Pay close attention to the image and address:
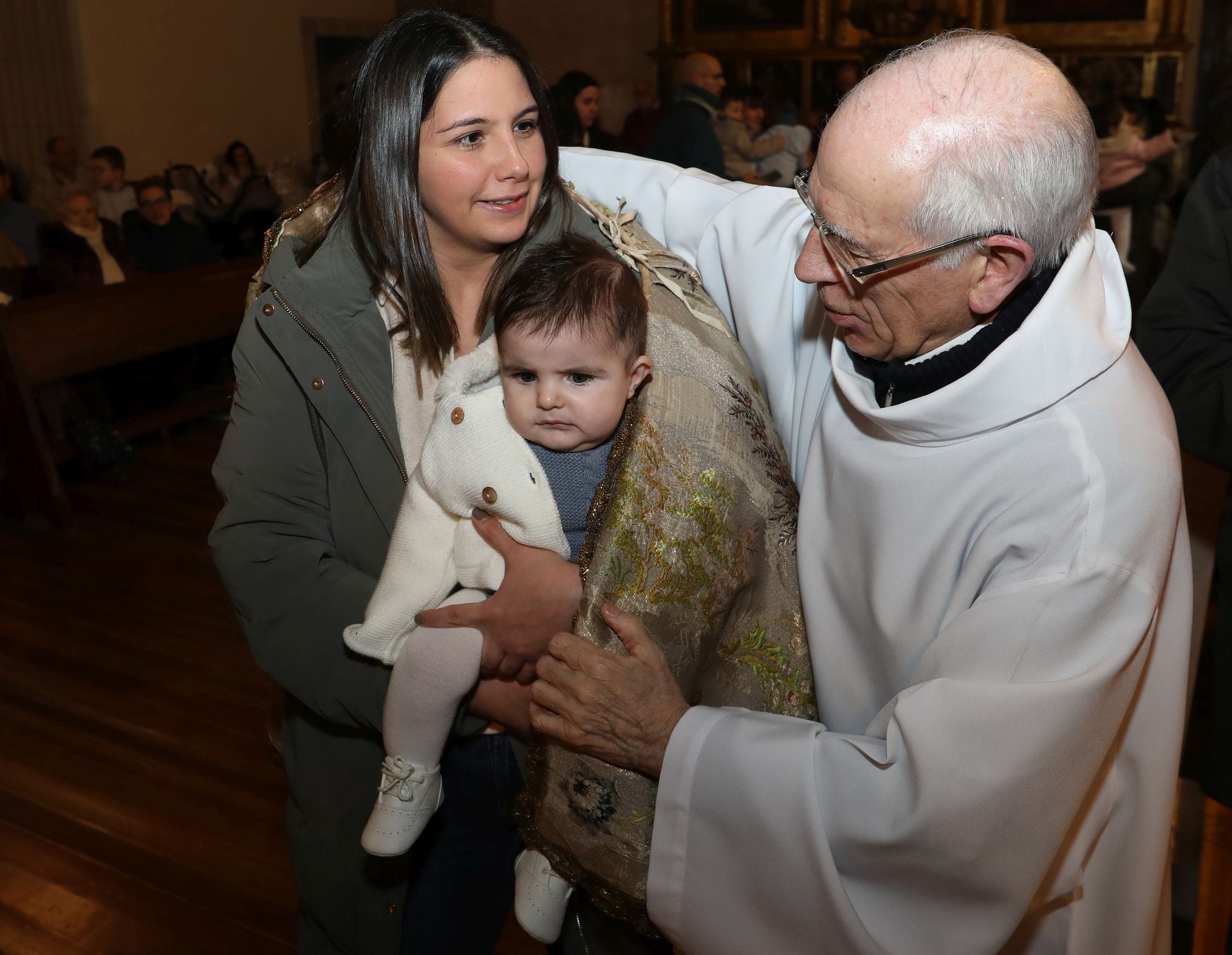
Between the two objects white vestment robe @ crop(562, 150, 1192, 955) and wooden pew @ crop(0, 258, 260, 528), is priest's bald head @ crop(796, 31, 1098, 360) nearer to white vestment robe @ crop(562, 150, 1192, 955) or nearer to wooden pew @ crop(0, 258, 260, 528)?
white vestment robe @ crop(562, 150, 1192, 955)

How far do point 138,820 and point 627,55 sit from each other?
11291 mm

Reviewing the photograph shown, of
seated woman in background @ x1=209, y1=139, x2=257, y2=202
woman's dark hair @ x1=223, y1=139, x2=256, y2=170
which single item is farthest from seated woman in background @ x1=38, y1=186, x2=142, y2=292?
woman's dark hair @ x1=223, y1=139, x2=256, y2=170

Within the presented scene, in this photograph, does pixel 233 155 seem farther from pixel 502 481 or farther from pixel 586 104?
pixel 502 481

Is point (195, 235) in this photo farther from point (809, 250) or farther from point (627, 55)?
point (627, 55)

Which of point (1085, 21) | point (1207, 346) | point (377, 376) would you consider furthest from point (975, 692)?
point (1085, 21)

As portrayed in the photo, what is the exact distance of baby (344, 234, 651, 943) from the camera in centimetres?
153

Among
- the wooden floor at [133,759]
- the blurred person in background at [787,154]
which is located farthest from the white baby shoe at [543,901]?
the blurred person in background at [787,154]

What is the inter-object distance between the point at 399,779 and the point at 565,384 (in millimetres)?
641

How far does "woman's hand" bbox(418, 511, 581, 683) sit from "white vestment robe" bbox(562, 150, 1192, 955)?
24 cm

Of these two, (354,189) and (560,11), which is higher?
(560,11)

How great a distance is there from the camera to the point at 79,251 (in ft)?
20.0

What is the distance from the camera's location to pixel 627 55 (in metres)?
12.6

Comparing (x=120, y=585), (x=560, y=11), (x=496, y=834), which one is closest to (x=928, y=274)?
(x=496, y=834)

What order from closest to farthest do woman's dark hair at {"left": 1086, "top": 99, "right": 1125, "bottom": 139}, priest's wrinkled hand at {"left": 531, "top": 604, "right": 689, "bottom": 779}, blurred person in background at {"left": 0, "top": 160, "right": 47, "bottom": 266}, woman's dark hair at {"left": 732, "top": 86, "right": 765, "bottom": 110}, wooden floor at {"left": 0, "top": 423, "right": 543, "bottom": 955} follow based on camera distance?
priest's wrinkled hand at {"left": 531, "top": 604, "right": 689, "bottom": 779}, wooden floor at {"left": 0, "top": 423, "right": 543, "bottom": 955}, blurred person in background at {"left": 0, "top": 160, "right": 47, "bottom": 266}, woman's dark hair at {"left": 1086, "top": 99, "right": 1125, "bottom": 139}, woman's dark hair at {"left": 732, "top": 86, "right": 765, "bottom": 110}
